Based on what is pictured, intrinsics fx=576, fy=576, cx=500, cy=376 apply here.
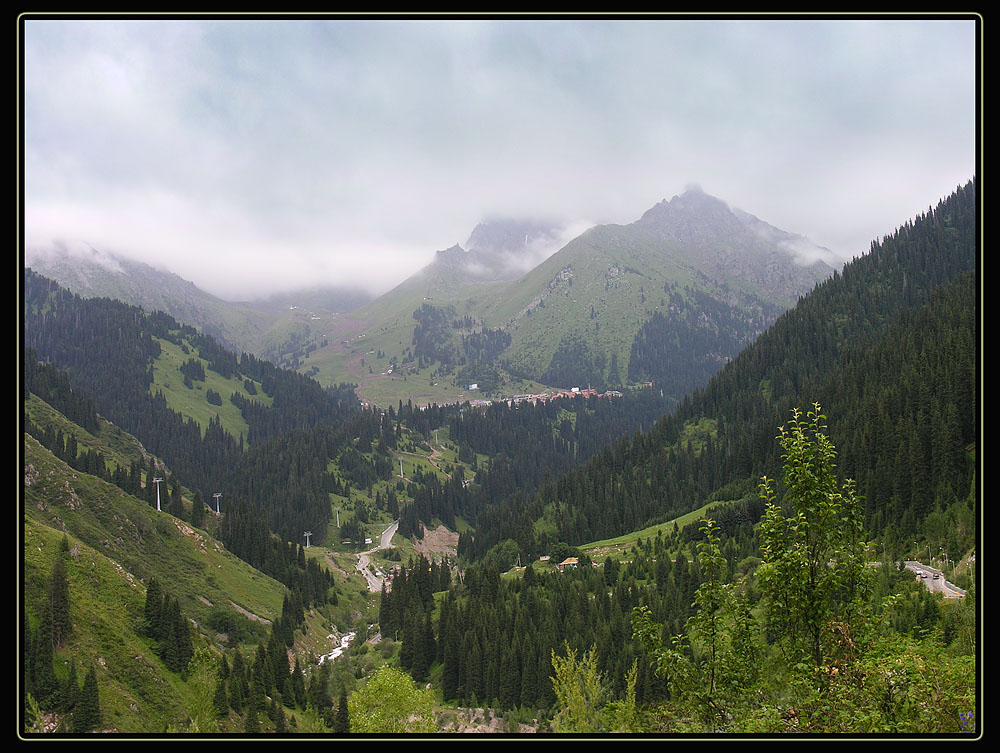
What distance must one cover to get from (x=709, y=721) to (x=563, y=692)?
15.9 m

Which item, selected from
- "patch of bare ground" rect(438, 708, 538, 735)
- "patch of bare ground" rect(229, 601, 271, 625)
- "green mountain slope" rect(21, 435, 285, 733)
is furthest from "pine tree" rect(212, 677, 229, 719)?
"patch of bare ground" rect(229, 601, 271, 625)

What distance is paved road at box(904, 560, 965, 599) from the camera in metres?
Result: 52.2

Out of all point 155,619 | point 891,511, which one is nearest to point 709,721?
point 155,619

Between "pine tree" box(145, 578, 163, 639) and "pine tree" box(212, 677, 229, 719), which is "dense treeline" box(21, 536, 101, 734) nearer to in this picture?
"pine tree" box(212, 677, 229, 719)

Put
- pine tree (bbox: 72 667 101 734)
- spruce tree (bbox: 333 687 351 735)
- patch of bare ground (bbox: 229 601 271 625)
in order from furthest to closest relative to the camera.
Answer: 1. patch of bare ground (bbox: 229 601 271 625)
2. spruce tree (bbox: 333 687 351 735)
3. pine tree (bbox: 72 667 101 734)

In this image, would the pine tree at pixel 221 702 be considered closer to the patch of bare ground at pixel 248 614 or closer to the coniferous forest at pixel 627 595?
the coniferous forest at pixel 627 595

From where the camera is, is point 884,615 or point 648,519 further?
point 648,519

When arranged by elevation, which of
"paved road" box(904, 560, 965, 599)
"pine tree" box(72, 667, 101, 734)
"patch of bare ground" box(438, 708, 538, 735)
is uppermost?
"paved road" box(904, 560, 965, 599)

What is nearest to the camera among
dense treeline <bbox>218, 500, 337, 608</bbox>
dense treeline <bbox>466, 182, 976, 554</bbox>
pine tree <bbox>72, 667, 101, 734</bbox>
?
pine tree <bbox>72, 667, 101, 734</bbox>

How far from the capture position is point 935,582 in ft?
192

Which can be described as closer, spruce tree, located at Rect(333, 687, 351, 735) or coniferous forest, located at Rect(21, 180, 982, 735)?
coniferous forest, located at Rect(21, 180, 982, 735)

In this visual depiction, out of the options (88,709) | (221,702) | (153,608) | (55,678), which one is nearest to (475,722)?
(221,702)
